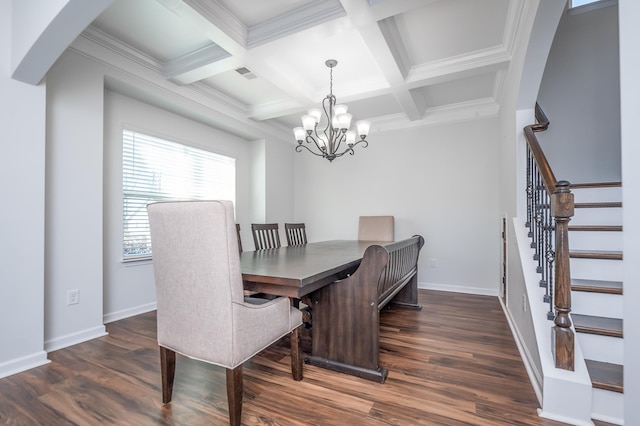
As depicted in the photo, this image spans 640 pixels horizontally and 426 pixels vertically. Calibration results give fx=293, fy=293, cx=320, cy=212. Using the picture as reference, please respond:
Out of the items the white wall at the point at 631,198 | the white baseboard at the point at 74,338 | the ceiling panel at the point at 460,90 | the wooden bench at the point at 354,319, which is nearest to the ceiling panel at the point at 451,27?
the ceiling panel at the point at 460,90

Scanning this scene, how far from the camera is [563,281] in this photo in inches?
58.1

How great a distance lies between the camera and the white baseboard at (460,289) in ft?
12.9

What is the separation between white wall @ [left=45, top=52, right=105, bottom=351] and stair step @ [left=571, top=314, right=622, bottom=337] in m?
3.52

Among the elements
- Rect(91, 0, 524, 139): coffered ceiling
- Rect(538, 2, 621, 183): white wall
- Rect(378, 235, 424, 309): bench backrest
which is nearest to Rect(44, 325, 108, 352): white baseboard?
Rect(378, 235, 424, 309): bench backrest

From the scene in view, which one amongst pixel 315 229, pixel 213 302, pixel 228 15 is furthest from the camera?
pixel 315 229

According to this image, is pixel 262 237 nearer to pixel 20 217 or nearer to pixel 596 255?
pixel 20 217

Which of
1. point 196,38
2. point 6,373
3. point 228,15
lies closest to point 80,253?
point 6,373

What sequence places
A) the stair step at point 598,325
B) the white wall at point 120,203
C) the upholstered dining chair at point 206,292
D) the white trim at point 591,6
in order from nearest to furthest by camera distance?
the upholstered dining chair at point 206,292 < the stair step at point 598,325 < the white trim at point 591,6 < the white wall at point 120,203

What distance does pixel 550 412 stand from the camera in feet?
4.79

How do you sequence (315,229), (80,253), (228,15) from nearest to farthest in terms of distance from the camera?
(228,15) → (80,253) → (315,229)

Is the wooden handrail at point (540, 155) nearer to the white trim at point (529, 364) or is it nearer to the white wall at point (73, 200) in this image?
the white trim at point (529, 364)

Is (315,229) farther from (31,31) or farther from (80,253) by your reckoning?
(31,31)

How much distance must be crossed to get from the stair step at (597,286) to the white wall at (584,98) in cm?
157

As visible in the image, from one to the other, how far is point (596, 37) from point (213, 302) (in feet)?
13.6
